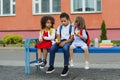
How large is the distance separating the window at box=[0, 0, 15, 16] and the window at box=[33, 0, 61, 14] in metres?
1.66

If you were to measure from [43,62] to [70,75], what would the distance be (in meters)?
0.68

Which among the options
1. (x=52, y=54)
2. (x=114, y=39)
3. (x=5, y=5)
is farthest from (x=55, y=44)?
(x=5, y=5)

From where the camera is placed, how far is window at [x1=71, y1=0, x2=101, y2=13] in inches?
1028

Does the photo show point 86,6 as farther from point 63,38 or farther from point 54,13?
point 63,38

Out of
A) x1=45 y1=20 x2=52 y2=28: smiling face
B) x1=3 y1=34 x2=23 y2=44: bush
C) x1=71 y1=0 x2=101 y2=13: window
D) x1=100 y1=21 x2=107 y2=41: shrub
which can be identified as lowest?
x1=3 y1=34 x2=23 y2=44: bush

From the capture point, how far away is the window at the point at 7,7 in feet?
91.4

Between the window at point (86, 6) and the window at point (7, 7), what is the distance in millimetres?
4363

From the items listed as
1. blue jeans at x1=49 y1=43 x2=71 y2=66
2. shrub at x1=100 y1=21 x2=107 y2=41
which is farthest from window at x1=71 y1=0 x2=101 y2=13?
blue jeans at x1=49 y1=43 x2=71 y2=66

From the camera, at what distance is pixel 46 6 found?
88.9 ft

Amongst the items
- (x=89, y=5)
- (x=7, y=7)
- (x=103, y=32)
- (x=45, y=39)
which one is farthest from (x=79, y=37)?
(x=7, y=7)

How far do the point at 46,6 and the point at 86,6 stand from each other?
2.80m

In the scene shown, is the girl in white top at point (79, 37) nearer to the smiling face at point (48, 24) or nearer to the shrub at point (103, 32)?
the smiling face at point (48, 24)

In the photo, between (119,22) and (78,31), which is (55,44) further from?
(119,22)

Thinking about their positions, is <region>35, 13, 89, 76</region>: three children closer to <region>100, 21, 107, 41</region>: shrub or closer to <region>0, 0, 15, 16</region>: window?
<region>100, 21, 107, 41</region>: shrub
